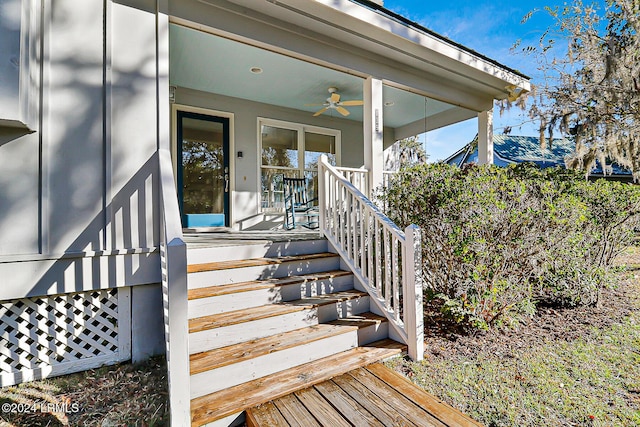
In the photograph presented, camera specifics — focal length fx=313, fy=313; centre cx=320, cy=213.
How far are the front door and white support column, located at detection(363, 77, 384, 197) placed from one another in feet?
8.74

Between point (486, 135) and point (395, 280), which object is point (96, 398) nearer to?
point (395, 280)

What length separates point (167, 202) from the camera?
2164 mm

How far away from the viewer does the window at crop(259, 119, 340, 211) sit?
6090 millimetres

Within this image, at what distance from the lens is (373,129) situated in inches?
173

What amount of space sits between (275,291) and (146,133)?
71.7 inches

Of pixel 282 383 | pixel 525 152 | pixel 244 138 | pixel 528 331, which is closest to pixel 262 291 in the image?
pixel 282 383

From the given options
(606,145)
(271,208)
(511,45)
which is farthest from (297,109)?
(606,145)

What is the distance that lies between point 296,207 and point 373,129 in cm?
210

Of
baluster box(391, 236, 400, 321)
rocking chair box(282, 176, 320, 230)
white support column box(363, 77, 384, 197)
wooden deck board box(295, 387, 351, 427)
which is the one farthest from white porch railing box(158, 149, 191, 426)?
rocking chair box(282, 176, 320, 230)

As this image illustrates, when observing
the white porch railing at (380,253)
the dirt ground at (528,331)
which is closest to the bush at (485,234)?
the dirt ground at (528,331)

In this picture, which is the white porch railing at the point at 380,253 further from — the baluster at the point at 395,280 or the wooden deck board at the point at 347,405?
the wooden deck board at the point at 347,405

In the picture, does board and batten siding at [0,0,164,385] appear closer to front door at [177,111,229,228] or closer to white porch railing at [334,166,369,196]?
white porch railing at [334,166,369,196]

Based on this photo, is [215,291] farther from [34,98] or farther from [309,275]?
[34,98]

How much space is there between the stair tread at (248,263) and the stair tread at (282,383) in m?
1.02
